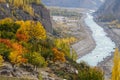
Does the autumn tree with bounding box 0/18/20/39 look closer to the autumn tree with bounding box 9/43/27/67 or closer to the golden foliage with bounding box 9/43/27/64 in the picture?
the golden foliage with bounding box 9/43/27/64

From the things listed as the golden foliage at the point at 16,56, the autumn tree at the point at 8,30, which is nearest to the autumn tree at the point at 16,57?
the golden foliage at the point at 16,56

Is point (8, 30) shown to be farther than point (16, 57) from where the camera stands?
Yes

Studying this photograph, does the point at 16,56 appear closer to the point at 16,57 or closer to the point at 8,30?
the point at 16,57

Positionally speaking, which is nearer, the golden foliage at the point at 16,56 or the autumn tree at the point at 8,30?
the golden foliage at the point at 16,56

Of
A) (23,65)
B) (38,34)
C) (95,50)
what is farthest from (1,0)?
(23,65)

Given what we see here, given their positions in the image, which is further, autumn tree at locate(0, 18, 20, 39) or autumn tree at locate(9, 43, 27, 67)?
autumn tree at locate(0, 18, 20, 39)

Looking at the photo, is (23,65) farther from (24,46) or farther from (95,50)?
(95,50)

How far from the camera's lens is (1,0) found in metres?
A: 170

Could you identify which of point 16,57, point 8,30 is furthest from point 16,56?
point 8,30

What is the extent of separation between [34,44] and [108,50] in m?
117

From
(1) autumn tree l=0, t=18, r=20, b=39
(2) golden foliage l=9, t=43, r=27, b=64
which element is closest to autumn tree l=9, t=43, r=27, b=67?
(2) golden foliage l=9, t=43, r=27, b=64

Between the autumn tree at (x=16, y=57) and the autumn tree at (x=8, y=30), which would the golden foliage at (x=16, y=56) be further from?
the autumn tree at (x=8, y=30)

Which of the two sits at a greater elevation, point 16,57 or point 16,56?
point 16,56

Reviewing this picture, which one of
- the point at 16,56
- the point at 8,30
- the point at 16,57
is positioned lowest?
the point at 8,30
